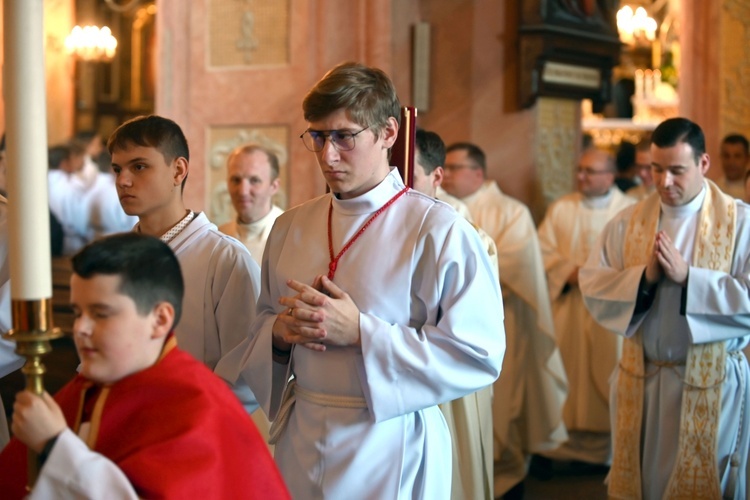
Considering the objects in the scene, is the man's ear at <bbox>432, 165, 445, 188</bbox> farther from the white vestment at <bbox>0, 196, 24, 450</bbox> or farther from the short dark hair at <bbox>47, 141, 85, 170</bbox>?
the short dark hair at <bbox>47, 141, 85, 170</bbox>

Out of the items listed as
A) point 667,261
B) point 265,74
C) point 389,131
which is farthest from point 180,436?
point 265,74

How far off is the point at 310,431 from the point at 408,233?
0.60 meters

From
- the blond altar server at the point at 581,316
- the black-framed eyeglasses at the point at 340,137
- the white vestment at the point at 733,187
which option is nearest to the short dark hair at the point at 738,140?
the white vestment at the point at 733,187

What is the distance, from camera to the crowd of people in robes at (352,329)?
2111 millimetres

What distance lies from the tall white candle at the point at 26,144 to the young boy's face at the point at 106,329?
0.54 feet

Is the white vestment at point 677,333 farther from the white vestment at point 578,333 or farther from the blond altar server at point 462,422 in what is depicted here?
the white vestment at point 578,333

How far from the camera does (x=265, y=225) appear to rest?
5.21m

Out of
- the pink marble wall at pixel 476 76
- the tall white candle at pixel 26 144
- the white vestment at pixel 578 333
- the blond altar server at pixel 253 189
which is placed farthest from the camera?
the pink marble wall at pixel 476 76

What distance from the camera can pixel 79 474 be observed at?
2.00 metres

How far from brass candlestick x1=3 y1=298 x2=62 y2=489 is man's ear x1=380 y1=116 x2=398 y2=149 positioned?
1159 mm

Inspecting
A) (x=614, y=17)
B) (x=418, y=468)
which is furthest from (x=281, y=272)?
(x=614, y=17)

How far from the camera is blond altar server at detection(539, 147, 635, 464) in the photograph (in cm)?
715

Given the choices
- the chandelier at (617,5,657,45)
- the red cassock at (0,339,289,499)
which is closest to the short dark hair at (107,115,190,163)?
the red cassock at (0,339,289,499)

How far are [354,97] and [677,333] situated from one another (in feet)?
8.18
